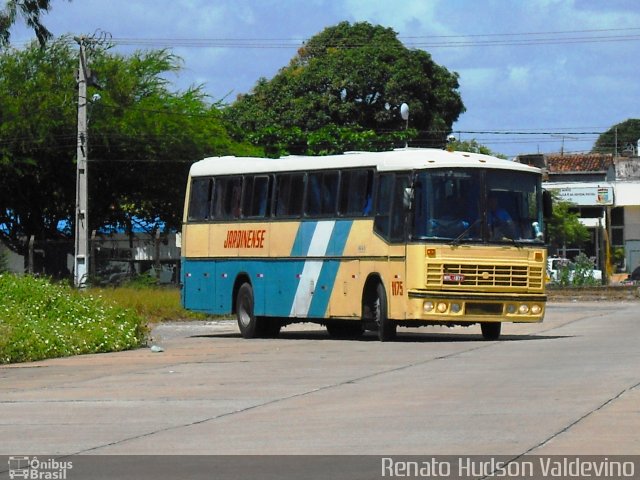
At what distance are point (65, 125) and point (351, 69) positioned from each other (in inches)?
958

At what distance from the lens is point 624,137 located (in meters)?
129

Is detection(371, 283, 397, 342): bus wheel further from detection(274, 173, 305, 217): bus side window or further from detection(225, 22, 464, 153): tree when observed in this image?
detection(225, 22, 464, 153): tree

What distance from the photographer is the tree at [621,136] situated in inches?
5002

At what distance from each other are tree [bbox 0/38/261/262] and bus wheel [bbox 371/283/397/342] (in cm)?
2904

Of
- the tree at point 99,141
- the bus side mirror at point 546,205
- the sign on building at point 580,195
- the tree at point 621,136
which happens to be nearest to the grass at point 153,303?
the bus side mirror at point 546,205

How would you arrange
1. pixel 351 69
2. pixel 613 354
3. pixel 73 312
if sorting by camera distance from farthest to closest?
pixel 351 69 < pixel 73 312 < pixel 613 354

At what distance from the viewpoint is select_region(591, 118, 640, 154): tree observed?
417 ft

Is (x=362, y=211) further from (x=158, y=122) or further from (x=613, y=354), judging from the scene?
(x=158, y=122)

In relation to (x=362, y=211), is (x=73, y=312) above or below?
below

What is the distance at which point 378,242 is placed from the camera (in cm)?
2606

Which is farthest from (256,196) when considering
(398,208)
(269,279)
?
(398,208)

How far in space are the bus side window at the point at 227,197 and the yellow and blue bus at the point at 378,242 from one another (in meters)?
0.03
